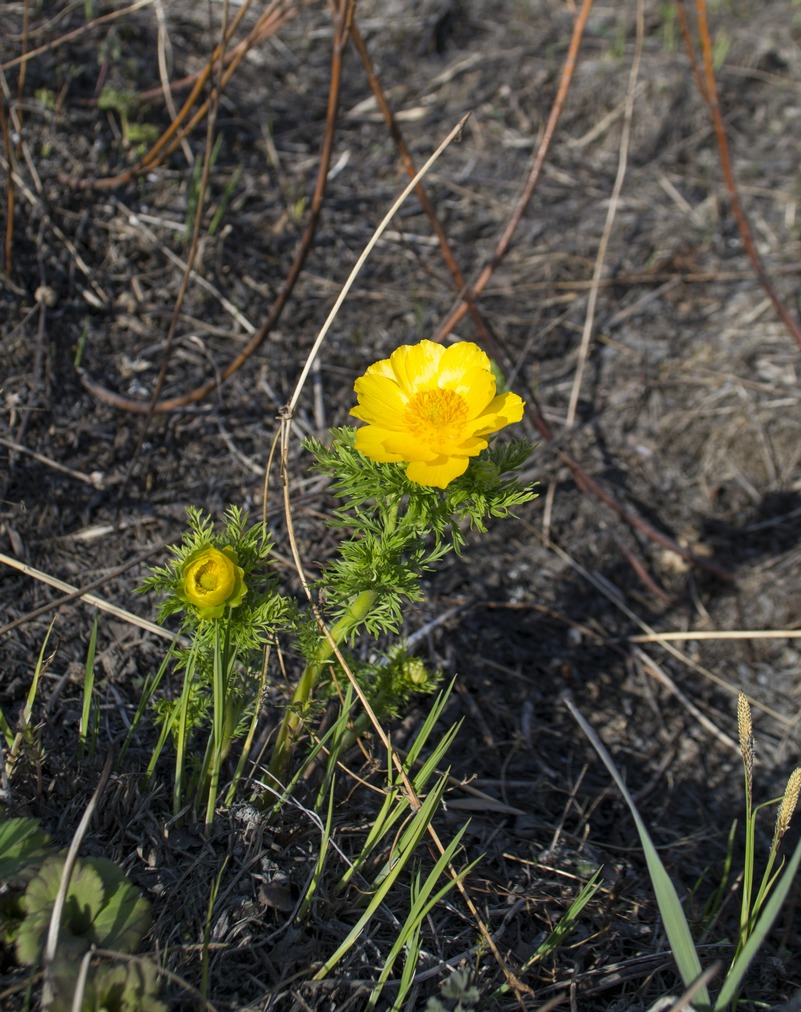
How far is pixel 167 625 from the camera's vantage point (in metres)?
1.92

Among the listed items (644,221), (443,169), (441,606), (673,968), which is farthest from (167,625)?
(644,221)

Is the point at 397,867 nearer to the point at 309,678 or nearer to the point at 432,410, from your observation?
the point at 309,678

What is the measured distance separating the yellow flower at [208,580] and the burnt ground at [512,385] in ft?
1.45

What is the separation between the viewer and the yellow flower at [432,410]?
47.1 inches

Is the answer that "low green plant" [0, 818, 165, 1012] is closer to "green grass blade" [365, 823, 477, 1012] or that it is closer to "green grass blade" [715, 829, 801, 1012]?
"green grass blade" [365, 823, 477, 1012]

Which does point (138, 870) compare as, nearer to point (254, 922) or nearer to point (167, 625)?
point (254, 922)

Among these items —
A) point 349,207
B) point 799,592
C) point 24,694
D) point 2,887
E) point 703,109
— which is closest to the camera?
point 2,887

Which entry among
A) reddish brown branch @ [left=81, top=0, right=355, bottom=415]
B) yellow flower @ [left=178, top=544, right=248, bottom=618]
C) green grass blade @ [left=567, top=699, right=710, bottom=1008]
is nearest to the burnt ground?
reddish brown branch @ [left=81, top=0, right=355, bottom=415]

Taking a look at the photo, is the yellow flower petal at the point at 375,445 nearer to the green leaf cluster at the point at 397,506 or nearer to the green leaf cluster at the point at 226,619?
the green leaf cluster at the point at 397,506

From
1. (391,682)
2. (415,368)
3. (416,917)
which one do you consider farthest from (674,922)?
(415,368)

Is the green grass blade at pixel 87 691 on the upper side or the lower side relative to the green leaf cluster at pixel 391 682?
upper

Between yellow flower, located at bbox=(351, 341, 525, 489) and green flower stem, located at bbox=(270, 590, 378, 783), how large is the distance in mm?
269

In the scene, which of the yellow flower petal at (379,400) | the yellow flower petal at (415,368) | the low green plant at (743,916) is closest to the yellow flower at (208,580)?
the yellow flower petal at (379,400)

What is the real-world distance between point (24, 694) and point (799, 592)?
2.10 metres
